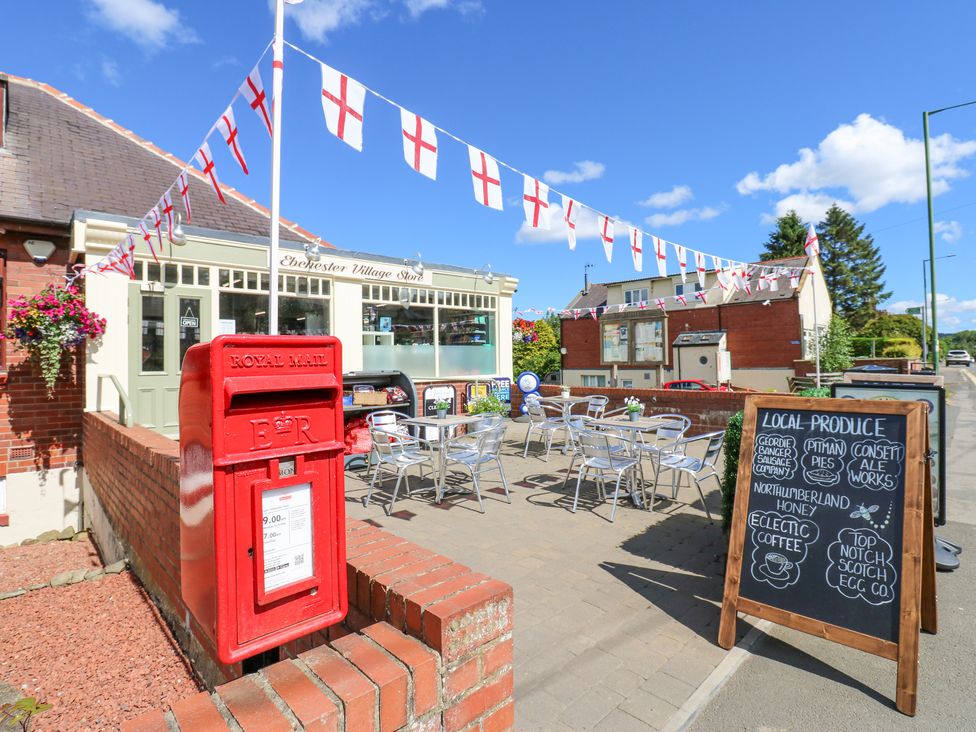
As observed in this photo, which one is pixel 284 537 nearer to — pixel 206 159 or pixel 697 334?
pixel 206 159

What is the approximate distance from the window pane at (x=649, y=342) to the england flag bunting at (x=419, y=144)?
23219 millimetres

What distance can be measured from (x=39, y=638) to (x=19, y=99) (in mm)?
9563

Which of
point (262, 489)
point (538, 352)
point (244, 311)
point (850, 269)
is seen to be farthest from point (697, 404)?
point (850, 269)

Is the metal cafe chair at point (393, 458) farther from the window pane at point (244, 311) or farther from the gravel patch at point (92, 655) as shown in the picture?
the window pane at point (244, 311)

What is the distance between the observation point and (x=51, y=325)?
6453mm

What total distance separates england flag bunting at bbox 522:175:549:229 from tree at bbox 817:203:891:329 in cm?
5132

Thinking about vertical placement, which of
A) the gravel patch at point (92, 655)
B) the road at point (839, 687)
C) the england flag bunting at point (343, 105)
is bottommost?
the gravel patch at point (92, 655)

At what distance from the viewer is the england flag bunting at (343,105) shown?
4086 mm

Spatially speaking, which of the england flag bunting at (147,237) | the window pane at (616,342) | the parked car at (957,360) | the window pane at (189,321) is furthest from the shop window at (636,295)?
the parked car at (957,360)

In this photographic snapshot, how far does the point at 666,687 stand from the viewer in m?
2.63

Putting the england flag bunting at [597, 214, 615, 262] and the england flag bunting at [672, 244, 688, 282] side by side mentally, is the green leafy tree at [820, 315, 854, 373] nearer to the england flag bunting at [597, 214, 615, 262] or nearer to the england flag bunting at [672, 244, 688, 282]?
the england flag bunting at [672, 244, 688, 282]

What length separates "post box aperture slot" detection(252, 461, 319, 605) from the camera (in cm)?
153

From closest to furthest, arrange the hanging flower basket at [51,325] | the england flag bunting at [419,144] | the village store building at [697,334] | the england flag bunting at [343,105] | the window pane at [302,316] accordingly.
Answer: the england flag bunting at [343,105]
the england flag bunting at [419,144]
the hanging flower basket at [51,325]
the window pane at [302,316]
the village store building at [697,334]

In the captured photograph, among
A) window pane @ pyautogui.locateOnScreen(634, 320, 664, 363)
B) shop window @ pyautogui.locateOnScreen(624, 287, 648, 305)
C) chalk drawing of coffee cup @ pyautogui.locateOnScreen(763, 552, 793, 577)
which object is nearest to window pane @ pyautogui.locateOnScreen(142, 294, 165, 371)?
chalk drawing of coffee cup @ pyautogui.locateOnScreen(763, 552, 793, 577)
